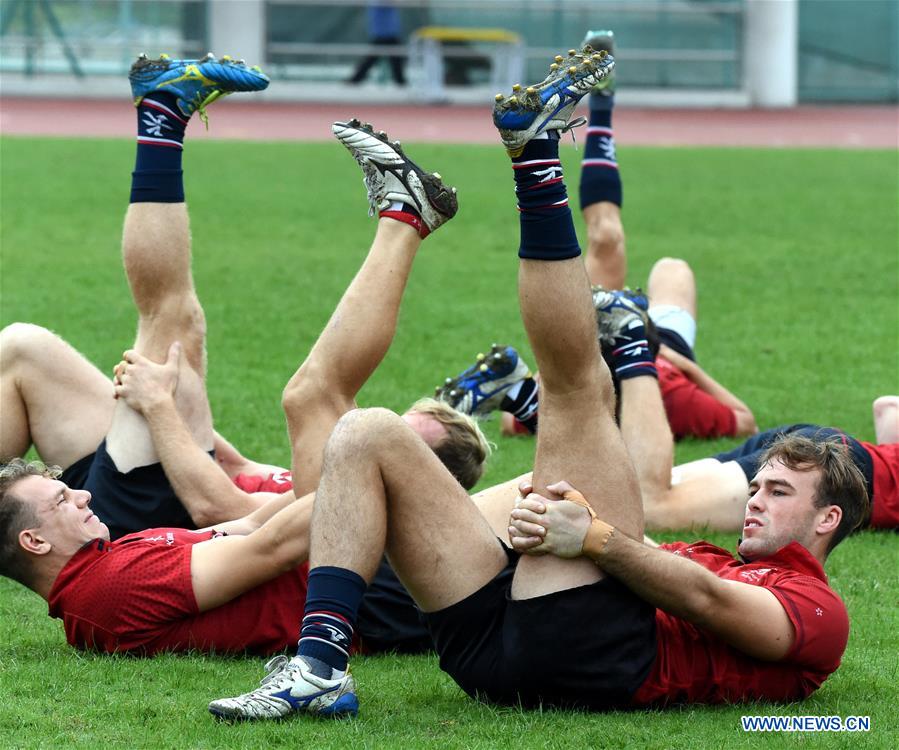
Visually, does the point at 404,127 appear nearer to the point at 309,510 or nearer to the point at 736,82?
the point at 736,82

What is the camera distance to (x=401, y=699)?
4684 mm

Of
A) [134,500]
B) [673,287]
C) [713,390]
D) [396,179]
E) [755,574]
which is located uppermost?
[396,179]

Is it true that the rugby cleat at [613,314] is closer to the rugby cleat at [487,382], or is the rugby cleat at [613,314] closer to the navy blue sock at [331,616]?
the rugby cleat at [487,382]

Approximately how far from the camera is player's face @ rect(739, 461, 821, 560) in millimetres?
4727

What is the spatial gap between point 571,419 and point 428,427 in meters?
1.35

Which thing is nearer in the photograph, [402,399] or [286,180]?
[402,399]

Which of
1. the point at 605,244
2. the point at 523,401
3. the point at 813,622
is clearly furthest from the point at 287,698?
the point at 605,244

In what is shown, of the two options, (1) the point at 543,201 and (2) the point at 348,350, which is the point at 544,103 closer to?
(1) the point at 543,201

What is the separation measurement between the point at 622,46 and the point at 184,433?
2584 centimetres

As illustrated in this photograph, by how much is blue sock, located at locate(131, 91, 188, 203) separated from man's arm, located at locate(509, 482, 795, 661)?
273 cm

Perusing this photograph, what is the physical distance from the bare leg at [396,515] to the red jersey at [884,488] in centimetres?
288

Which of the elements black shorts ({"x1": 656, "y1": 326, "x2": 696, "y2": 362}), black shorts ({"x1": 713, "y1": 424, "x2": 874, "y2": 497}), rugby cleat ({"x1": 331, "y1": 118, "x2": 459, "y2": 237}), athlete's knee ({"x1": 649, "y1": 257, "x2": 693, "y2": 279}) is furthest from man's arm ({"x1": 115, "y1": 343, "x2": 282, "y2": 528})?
athlete's knee ({"x1": 649, "y1": 257, "x2": 693, "y2": 279})

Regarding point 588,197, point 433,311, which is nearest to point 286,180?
point 433,311

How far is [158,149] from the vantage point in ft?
20.8
